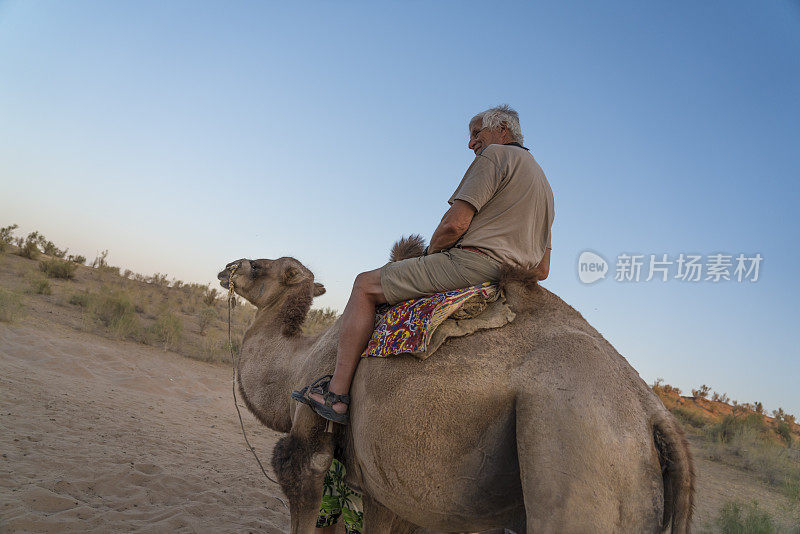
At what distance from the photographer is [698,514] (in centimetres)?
882

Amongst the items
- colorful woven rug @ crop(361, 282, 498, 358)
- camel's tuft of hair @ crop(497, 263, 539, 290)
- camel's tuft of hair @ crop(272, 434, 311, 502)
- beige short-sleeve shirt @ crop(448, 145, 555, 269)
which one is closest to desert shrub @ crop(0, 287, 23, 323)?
camel's tuft of hair @ crop(272, 434, 311, 502)

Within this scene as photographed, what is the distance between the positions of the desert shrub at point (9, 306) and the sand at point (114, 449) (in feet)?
1.44

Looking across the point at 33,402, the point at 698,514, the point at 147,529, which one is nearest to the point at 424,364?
the point at 147,529

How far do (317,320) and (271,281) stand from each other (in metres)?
13.6

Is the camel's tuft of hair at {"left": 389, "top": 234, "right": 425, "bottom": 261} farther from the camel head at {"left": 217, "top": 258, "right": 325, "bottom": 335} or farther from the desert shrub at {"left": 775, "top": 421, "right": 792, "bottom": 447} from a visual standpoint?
the desert shrub at {"left": 775, "top": 421, "right": 792, "bottom": 447}

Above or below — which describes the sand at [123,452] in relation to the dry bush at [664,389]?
below

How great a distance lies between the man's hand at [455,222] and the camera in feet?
10.4

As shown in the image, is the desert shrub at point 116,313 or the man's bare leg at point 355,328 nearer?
the man's bare leg at point 355,328

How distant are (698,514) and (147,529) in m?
8.90

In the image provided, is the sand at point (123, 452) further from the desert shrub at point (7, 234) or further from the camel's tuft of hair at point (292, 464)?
the desert shrub at point (7, 234)

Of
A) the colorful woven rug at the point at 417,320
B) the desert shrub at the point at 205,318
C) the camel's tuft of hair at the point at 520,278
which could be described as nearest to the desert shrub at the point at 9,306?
the desert shrub at the point at 205,318

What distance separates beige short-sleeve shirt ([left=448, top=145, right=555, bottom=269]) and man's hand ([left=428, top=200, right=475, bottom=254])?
5cm

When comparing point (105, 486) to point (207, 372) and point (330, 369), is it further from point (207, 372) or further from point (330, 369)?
point (207, 372)

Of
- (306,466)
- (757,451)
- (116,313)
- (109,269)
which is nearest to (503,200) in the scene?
(306,466)
